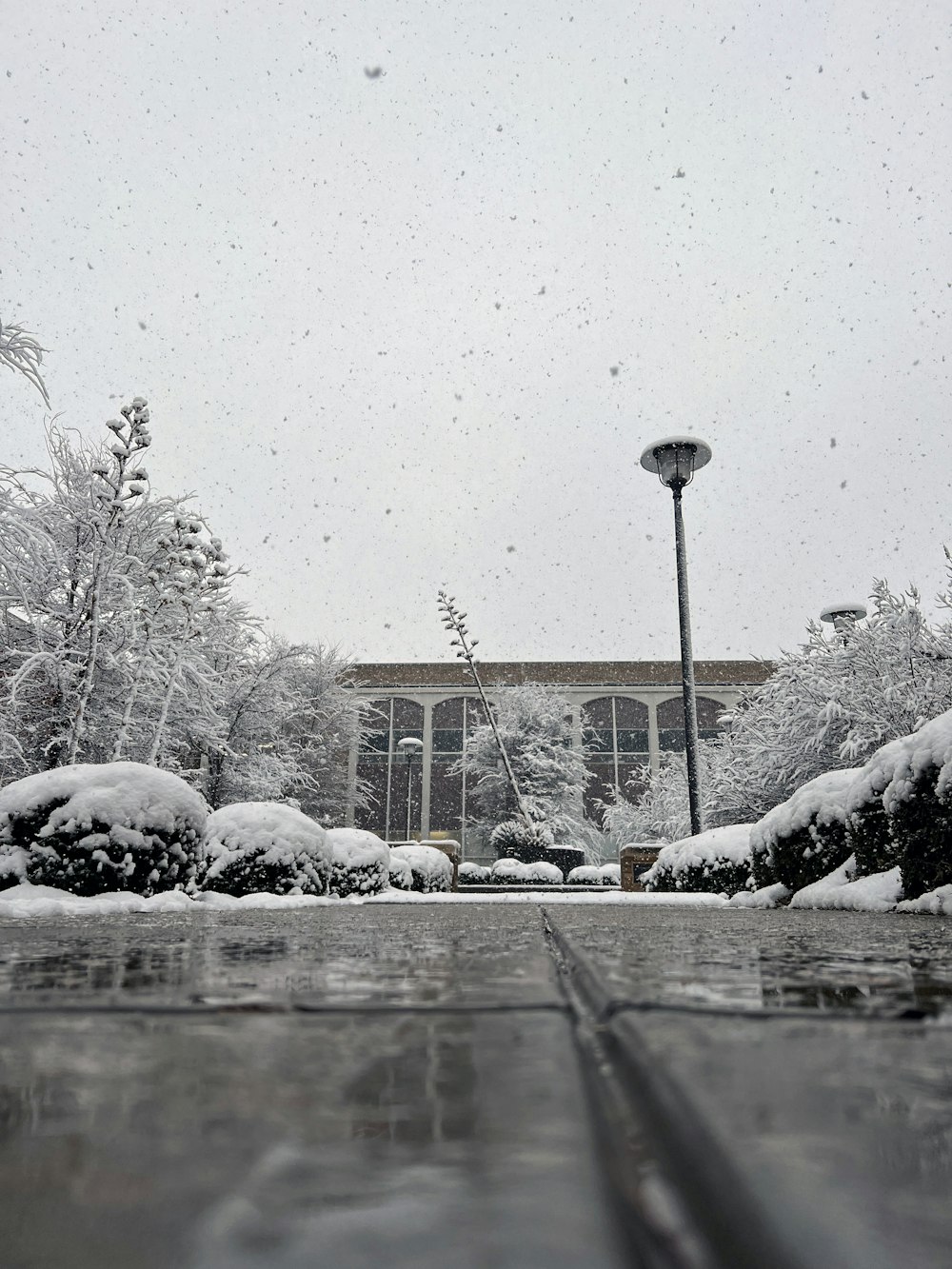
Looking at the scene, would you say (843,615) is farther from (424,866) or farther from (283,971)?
(283,971)

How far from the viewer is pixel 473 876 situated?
25406 mm

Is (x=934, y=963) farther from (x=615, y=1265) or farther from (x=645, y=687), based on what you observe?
(x=645, y=687)

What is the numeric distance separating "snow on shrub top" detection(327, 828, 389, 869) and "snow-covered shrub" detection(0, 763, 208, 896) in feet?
12.3

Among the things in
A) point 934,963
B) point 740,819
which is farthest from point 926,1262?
point 740,819

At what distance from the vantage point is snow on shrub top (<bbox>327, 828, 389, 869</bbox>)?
32.8ft

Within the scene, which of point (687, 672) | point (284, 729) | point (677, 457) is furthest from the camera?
point (284, 729)

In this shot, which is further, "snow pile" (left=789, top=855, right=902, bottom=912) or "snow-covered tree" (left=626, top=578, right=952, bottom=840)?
"snow-covered tree" (left=626, top=578, right=952, bottom=840)

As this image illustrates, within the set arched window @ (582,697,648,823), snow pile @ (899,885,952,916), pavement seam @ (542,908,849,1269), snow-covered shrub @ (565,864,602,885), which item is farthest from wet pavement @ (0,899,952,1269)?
arched window @ (582,697,648,823)

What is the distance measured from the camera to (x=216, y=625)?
1916 cm

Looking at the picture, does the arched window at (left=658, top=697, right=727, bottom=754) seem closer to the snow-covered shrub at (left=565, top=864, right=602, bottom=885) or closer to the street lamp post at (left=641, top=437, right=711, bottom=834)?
the snow-covered shrub at (left=565, top=864, right=602, bottom=885)

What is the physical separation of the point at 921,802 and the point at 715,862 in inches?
219

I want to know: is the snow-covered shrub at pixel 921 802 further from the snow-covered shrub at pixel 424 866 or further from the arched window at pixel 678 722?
the arched window at pixel 678 722

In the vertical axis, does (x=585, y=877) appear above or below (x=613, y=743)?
below

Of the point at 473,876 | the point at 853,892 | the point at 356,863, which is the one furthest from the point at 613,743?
the point at 853,892
